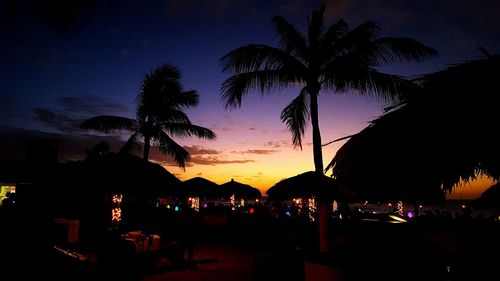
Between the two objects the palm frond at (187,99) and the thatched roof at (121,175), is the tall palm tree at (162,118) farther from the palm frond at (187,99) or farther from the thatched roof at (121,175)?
the thatched roof at (121,175)

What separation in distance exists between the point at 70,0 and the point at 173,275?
6.00 meters

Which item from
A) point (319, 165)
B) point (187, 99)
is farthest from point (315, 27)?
point (187, 99)

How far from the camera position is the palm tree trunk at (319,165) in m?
7.62

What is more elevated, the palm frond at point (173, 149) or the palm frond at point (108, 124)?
the palm frond at point (108, 124)

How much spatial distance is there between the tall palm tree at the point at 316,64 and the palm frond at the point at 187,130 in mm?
5988

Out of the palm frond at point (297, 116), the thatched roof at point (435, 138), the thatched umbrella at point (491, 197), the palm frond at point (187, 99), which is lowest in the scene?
the thatched umbrella at point (491, 197)

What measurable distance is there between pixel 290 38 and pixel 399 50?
2758 mm

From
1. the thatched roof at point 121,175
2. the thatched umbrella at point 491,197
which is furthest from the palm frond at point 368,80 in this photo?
the thatched roof at point 121,175

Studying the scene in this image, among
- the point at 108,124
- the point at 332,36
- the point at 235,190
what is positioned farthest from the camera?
the point at 235,190

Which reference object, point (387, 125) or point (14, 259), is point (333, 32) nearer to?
point (387, 125)

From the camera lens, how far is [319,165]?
26.8ft

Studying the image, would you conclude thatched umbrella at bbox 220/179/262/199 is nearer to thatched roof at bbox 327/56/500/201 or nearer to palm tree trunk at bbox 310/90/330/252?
palm tree trunk at bbox 310/90/330/252

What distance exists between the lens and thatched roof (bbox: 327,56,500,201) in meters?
3.08

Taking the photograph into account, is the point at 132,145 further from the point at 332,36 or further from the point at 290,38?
the point at 332,36
